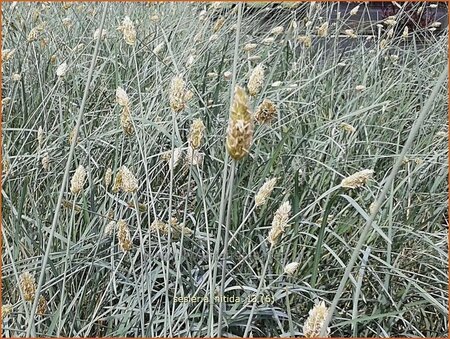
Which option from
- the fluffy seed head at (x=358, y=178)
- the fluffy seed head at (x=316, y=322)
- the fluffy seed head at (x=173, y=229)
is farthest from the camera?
the fluffy seed head at (x=173, y=229)

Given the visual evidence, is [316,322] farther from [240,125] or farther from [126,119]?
[126,119]

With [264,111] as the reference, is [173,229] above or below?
below

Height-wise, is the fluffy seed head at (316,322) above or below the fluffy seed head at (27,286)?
above

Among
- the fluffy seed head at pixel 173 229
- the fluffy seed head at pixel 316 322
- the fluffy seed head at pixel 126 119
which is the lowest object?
the fluffy seed head at pixel 173 229

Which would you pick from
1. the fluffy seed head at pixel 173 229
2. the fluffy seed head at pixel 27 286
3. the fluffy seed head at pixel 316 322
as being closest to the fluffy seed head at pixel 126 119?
the fluffy seed head at pixel 173 229

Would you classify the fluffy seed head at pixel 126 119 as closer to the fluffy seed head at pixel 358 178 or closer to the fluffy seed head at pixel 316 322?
the fluffy seed head at pixel 358 178

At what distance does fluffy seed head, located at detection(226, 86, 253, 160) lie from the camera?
54cm

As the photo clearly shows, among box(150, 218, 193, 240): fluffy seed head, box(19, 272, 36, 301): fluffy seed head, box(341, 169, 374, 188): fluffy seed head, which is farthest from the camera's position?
box(150, 218, 193, 240): fluffy seed head

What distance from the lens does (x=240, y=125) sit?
1.77 ft

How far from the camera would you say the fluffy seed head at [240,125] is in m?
0.54

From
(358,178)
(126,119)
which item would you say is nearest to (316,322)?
(358,178)

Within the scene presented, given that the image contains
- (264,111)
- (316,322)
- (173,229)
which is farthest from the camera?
(173,229)

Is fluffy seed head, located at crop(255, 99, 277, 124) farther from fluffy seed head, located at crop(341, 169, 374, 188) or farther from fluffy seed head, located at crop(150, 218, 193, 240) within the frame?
fluffy seed head, located at crop(150, 218, 193, 240)

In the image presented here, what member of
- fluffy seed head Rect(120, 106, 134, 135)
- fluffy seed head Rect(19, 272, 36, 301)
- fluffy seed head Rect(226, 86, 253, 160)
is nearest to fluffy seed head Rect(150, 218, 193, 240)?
fluffy seed head Rect(120, 106, 134, 135)
